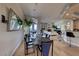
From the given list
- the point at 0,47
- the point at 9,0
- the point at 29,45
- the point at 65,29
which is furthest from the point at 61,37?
the point at 9,0

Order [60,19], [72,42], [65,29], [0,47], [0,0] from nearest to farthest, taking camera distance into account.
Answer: [0,0], [0,47], [72,42], [60,19], [65,29]

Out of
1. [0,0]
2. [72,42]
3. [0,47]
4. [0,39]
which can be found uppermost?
[0,0]

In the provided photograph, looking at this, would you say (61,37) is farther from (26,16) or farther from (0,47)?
(0,47)

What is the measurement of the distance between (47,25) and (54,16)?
77cm

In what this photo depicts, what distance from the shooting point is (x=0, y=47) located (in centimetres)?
245

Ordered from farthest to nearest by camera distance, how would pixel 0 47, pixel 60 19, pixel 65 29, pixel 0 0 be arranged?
1. pixel 65 29
2. pixel 60 19
3. pixel 0 47
4. pixel 0 0

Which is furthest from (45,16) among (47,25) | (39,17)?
(47,25)

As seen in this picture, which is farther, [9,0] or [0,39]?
[0,39]

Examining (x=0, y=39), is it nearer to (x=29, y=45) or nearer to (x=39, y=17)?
(x=29, y=45)

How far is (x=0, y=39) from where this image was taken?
2.45 m

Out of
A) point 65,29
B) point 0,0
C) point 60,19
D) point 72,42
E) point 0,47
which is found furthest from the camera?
point 65,29

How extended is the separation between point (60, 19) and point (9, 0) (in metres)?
6.04

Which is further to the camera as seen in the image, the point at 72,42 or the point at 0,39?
the point at 72,42

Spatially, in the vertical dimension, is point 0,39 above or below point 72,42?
above
